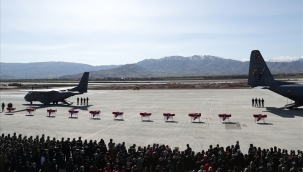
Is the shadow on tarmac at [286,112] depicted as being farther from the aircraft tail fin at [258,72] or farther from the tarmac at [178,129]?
the aircraft tail fin at [258,72]

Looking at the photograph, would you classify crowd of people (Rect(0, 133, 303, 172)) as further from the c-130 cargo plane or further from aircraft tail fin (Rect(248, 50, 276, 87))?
the c-130 cargo plane

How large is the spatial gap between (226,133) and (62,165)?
15396mm

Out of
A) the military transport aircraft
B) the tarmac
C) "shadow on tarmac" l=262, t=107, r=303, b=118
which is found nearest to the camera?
the tarmac

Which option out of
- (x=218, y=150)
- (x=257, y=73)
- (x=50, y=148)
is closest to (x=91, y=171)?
(x=50, y=148)

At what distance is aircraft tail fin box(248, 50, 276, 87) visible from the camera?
41.2 metres

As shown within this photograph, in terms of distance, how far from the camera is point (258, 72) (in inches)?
1640

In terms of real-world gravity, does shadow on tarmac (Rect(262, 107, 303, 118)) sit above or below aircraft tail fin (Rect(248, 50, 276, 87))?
below

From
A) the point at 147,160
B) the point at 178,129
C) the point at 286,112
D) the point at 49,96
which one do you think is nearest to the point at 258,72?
the point at 286,112

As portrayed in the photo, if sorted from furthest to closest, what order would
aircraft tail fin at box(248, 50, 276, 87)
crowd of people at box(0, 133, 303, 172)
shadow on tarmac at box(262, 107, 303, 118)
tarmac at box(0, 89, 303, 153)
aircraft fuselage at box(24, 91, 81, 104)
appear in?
aircraft fuselage at box(24, 91, 81, 104) → aircraft tail fin at box(248, 50, 276, 87) → shadow on tarmac at box(262, 107, 303, 118) → tarmac at box(0, 89, 303, 153) → crowd of people at box(0, 133, 303, 172)

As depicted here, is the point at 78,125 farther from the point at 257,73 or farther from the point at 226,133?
the point at 257,73

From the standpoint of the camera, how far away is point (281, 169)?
12.3 meters

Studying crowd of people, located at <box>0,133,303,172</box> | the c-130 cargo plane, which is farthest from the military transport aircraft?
the c-130 cargo plane

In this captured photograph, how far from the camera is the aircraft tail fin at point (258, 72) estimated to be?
41.2 m

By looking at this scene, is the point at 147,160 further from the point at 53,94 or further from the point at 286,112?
the point at 53,94
